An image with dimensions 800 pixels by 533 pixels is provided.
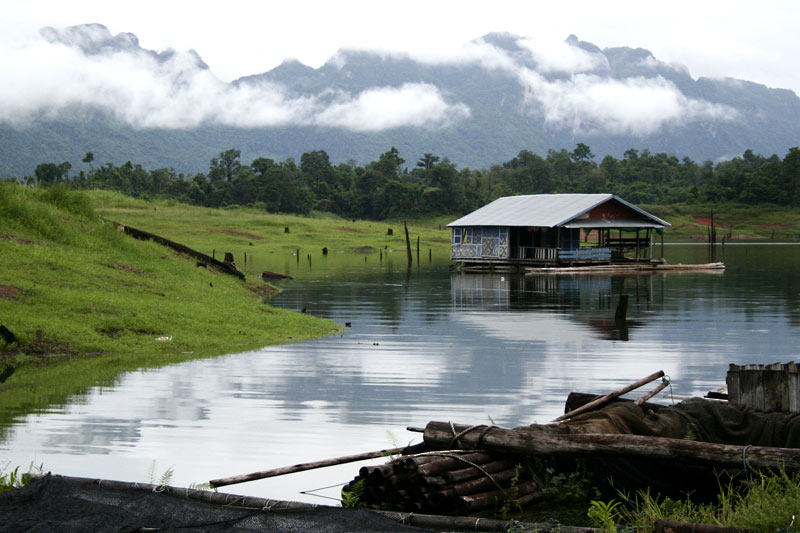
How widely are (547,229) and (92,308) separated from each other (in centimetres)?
4684

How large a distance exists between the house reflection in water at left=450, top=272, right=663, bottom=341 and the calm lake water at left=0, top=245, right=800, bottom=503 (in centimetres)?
15

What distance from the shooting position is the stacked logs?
32.4 feet

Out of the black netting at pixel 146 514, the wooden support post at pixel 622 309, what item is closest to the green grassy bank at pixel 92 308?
the black netting at pixel 146 514

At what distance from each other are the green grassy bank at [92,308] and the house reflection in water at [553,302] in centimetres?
636

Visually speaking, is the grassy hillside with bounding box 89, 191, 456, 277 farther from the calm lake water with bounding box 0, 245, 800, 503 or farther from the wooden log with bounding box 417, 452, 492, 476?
the wooden log with bounding box 417, 452, 492, 476

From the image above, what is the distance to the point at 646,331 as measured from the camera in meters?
29.9

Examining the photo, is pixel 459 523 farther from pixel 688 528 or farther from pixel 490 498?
pixel 688 528

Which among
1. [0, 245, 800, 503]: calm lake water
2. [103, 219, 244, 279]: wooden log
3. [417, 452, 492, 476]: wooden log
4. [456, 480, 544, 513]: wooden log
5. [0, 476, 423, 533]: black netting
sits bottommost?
[0, 245, 800, 503]: calm lake water

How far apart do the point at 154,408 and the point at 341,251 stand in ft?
245

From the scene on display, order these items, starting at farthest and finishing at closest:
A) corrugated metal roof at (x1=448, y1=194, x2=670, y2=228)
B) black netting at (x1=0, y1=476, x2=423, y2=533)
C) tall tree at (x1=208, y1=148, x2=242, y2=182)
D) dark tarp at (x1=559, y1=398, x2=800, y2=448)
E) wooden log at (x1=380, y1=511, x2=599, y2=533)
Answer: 1. tall tree at (x1=208, y1=148, x2=242, y2=182)
2. corrugated metal roof at (x1=448, y1=194, x2=670, y2=228)
3. dark tarp at (x1=559, y1=398, x2=800, y2=448)
4. wooden log at (x1=380, y1=511, x2=599, y2=533)
5. black netting at (x1=0, y1=476, x2=423, y2=533)

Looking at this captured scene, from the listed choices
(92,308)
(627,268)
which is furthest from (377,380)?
(627,268)

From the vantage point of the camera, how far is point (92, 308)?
24.2 metres

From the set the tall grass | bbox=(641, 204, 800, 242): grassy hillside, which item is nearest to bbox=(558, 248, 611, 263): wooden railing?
the tall grass

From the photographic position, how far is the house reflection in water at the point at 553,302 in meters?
30.3
